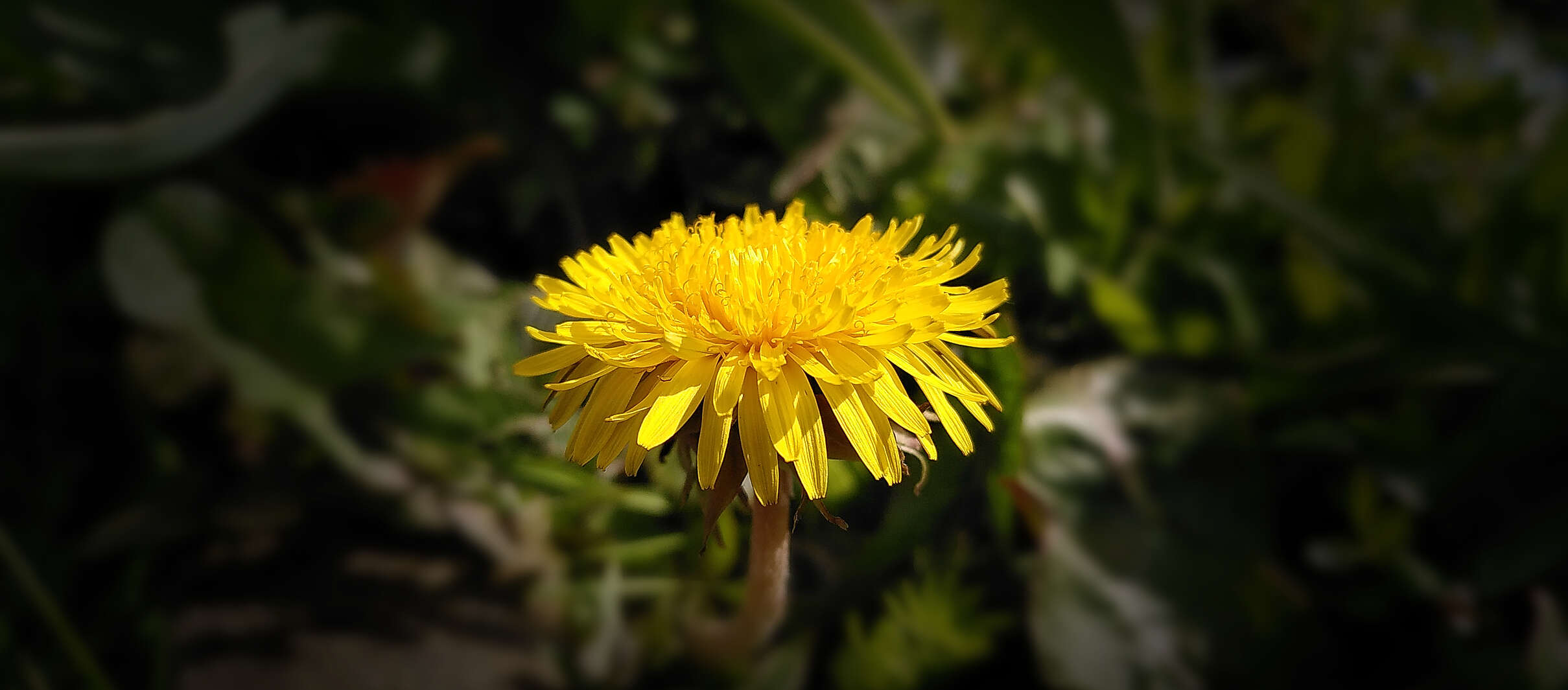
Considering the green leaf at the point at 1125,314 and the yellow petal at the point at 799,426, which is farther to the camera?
the green leaf at the point at 1125,314

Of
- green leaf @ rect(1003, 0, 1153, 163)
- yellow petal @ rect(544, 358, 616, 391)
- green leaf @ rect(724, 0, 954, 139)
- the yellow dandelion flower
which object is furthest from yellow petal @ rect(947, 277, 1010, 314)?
green leaf @ rect(1003, 0, 1153, 163)

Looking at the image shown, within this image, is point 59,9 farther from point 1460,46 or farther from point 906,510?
point 1460,46

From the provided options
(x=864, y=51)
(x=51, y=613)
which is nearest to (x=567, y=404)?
(x=864, y=51)

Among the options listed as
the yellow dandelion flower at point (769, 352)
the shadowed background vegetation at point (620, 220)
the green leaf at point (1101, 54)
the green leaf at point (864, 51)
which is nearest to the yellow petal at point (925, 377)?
the yellow dandelion flower at point (769, 352)

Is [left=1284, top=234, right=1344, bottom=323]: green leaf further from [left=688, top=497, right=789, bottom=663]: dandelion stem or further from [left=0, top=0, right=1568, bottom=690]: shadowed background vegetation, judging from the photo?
[left=688, top=497, right=789, bottom=663]: dandelion stem

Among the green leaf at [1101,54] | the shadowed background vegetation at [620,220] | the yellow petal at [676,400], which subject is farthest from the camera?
the green leaf at [1101,54]

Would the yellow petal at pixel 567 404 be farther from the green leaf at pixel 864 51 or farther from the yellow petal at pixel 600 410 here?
the green leaf at pixel 864 51

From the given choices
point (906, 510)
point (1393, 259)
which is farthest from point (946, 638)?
point (1393, 259)

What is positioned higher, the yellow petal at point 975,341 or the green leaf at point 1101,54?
the green leaf at point 1101,54
